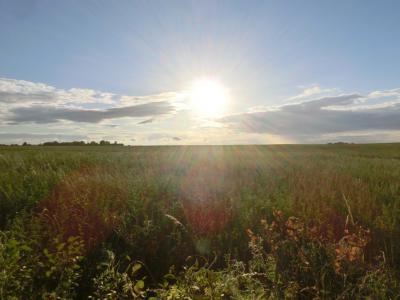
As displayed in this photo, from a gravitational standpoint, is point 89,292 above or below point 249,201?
below

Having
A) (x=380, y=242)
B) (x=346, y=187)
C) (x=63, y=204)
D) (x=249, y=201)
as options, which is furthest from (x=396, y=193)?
(x=63, y=204)

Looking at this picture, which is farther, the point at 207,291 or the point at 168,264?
the point at 168,264

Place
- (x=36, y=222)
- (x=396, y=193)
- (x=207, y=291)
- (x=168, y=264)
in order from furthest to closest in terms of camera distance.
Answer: (x=396, y=193) → (x=36, y=222) → (x=168, y=264) → (x=207, y=291)

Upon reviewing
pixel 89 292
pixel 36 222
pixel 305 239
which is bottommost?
pixel 89 292

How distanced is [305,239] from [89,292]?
2.95 meters

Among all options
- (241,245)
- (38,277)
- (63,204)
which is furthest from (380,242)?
(63,204)

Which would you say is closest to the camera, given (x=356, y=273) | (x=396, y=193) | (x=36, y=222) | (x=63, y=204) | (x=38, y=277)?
(x=38, y=277)

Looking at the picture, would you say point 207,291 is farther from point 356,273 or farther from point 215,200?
point 215,200

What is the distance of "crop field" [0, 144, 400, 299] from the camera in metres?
3.03

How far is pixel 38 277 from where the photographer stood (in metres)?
3.22

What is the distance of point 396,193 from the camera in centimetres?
664

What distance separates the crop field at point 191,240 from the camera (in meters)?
3.03

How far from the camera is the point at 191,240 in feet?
14.6

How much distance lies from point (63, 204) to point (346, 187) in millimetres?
6088
